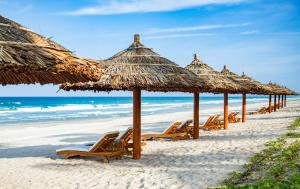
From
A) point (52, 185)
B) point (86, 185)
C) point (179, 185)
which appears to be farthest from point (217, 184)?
point (52, 185)

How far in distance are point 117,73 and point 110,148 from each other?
166cm

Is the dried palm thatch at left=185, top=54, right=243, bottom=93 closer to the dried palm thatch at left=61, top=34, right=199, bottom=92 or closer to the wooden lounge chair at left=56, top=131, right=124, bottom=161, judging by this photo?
the dried palm thatch at left=61, top=34, right=199, bottom=92

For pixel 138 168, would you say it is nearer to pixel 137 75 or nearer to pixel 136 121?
pixel 136 121

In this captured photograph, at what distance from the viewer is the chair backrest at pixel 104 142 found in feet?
26.0

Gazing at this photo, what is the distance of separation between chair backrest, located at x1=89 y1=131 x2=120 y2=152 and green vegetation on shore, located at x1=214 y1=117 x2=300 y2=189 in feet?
8.87

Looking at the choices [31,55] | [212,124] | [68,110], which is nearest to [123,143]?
[31,55]

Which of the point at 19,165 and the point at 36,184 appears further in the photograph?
the point at 19,165

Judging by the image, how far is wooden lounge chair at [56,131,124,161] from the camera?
7918mm

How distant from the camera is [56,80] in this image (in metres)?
5.96

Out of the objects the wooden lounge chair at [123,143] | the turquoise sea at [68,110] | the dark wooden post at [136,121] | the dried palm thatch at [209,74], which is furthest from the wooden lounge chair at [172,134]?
the turquoise sea at [68,110]

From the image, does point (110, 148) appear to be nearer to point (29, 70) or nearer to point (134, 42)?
point (134, 42)

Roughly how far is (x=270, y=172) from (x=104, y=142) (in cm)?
338

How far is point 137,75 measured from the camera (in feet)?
24.5

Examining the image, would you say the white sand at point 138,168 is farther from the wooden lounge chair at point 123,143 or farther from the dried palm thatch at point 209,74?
the dried palm thatch at point 209,74
